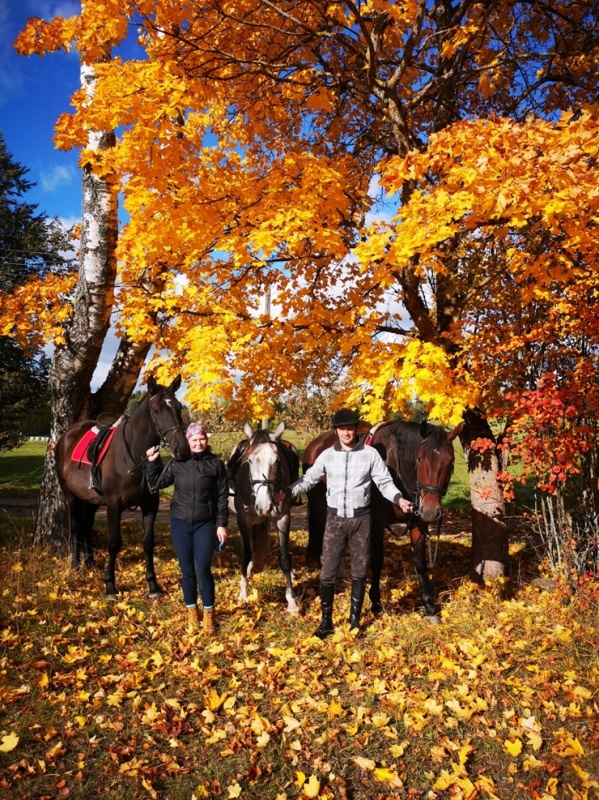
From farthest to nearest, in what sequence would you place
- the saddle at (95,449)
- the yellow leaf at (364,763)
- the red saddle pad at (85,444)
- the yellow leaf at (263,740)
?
the red saddle pad at (85,444) → the saddle at (95,449) → the yellow leaf at (263,740) → the yellow leaf at (364,763)

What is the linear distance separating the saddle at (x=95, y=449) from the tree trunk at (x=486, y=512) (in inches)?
200

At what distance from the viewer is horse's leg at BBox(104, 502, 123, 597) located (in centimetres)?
641

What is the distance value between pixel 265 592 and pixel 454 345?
164 inches

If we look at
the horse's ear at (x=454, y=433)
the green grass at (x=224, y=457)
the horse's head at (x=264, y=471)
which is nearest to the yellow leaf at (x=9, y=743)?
the horse's head at (x=264, y=471)

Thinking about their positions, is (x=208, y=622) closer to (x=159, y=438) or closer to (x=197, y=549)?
(x=197, y=549)

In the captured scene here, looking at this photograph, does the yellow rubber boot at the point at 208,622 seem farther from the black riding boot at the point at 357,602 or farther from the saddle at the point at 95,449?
the saddle at the point at 95,449

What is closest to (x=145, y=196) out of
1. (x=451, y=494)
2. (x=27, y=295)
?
(x=27, y=295)

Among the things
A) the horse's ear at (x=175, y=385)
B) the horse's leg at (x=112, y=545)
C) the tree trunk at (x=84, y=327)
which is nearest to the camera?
the horse's ear at (x=175, y=385)

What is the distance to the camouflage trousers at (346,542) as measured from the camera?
17.7ft

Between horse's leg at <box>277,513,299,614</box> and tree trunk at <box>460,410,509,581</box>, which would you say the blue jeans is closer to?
horse's leg at <box>277,513,299,614</box>

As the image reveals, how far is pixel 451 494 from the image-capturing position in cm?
1688

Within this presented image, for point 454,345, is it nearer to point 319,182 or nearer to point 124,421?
point 319,182

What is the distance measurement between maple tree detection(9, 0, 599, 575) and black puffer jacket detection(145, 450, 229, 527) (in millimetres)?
1044

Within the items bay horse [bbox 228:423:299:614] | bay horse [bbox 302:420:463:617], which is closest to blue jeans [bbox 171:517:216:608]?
bay horse [bbox 228:423:299:614]
